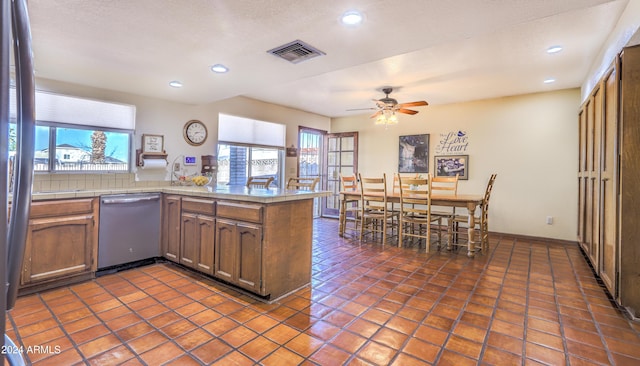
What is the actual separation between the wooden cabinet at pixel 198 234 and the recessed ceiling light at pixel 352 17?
6.24 feet

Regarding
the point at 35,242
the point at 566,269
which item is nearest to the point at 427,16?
the point at 566,269

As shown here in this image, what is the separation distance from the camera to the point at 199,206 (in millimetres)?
3041

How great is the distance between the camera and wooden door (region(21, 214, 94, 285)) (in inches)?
103

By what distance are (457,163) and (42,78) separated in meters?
5.96

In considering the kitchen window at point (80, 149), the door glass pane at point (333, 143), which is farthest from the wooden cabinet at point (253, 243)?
the door glass pane at point (333, 143)

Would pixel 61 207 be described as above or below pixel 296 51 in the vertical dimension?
below

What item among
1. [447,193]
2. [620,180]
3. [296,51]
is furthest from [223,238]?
[447,193]

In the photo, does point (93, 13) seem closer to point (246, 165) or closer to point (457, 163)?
point (246, 165)

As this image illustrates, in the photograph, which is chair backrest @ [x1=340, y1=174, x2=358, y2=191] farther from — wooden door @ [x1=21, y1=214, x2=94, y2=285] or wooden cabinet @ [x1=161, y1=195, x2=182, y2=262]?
wooden door @ [x1=21, y1=214, x2=94, y2=285]

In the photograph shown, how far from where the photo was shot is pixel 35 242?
2650 millimetres

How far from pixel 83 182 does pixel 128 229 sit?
974 mm

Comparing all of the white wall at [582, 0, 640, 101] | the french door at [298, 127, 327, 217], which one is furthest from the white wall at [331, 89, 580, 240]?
the french door at [298, 127, 327, 217]

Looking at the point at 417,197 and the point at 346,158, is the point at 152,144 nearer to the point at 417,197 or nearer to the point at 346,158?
the point at 417,197

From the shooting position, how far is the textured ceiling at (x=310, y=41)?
1.95 m
